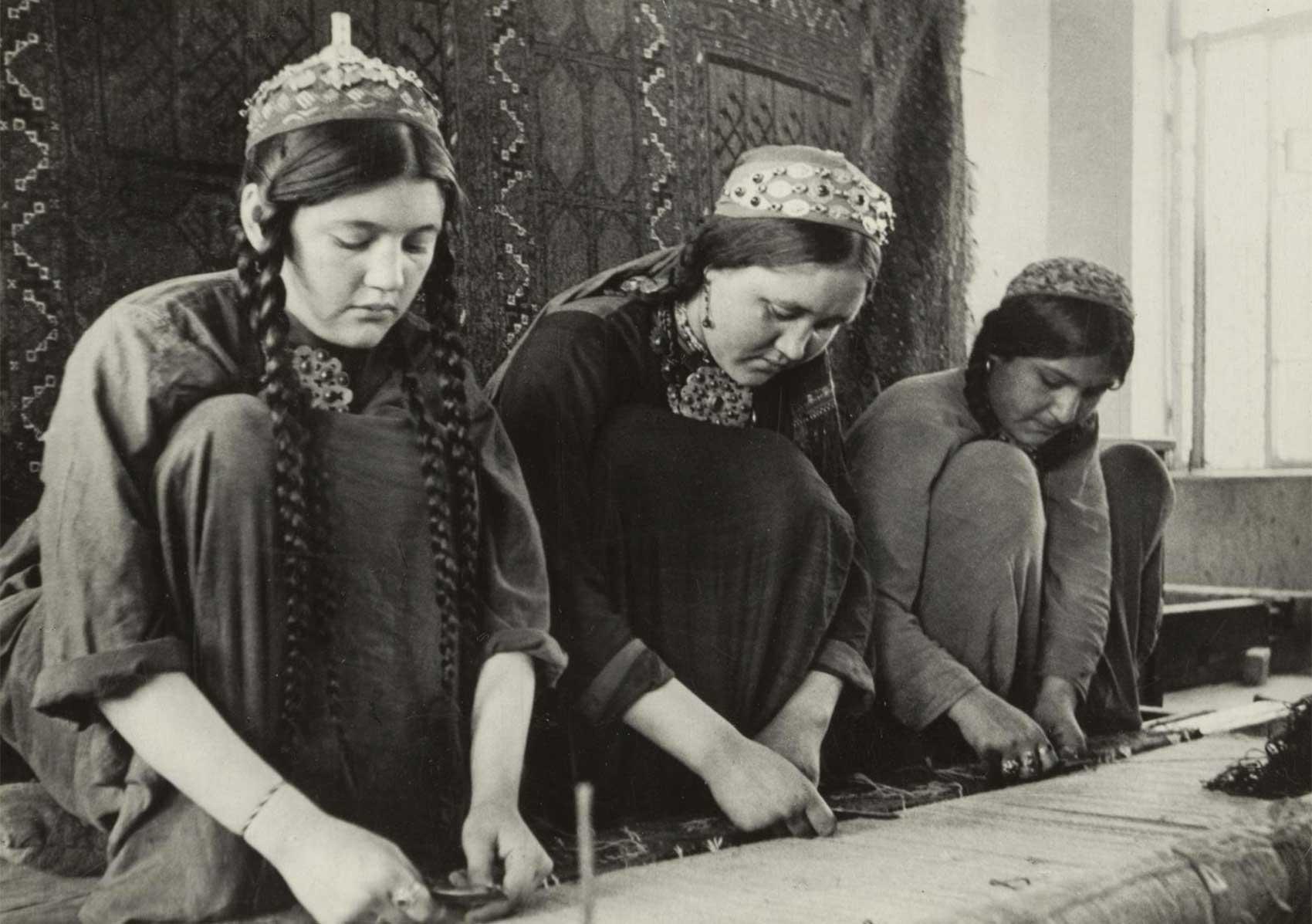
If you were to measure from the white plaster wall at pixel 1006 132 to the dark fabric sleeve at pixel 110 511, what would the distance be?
6.08ft

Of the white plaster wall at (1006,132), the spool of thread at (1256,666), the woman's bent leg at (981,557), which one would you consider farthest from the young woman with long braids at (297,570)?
the spool of thread at (1256,666)

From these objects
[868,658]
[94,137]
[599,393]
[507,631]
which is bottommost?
[868,658]

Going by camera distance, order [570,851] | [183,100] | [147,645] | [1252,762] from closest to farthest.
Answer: [147,645] → [570,851] → [183,100] → [1252,762]

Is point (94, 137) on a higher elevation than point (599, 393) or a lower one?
higher

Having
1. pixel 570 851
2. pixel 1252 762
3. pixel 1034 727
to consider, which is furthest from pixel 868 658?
pixel 570 851

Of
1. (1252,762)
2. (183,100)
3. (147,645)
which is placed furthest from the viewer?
(1252,762)

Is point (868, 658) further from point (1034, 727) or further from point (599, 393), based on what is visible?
point (599, 393)

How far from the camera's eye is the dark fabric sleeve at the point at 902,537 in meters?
2.04

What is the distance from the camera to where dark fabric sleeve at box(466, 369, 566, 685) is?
1.44 metres

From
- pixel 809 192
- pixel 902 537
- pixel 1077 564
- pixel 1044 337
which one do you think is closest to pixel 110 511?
pixel 809 192

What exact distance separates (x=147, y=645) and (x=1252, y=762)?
152 cm

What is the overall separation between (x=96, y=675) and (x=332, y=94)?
23.2 inches

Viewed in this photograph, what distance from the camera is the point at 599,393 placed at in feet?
5.77

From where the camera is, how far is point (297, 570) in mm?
1278
